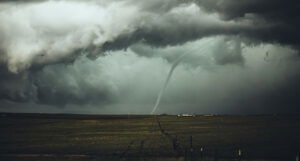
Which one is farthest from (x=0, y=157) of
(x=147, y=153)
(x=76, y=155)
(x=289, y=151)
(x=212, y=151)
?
(x=289, y=151)

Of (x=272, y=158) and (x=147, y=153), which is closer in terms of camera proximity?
(x=272, y=158)

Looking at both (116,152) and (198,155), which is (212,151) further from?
(116,152)

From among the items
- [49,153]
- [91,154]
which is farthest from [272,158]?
[49,153]

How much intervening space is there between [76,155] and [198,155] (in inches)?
558

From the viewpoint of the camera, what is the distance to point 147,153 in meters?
39.5

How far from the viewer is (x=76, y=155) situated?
3938 centimetres

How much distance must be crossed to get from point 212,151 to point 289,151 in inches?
374

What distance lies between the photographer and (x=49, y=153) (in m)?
41.9

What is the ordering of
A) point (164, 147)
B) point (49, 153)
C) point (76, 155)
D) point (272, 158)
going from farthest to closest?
point (164, 147) → point (49, 153) → point (76, 155) → point (272, 158)

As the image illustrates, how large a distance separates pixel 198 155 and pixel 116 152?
10.4m

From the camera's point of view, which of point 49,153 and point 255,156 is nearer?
point 255,156

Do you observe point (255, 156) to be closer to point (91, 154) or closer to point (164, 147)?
point (164, 147)

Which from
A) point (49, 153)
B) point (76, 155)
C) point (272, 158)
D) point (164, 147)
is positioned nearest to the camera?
point (272, 158)

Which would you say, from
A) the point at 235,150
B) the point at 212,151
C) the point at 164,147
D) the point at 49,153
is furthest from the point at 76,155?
the point at 235,150
